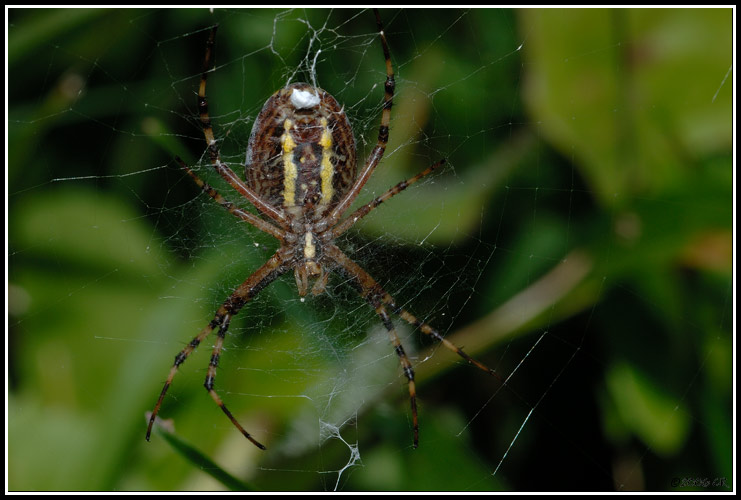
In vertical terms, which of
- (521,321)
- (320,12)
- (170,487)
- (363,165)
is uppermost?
(320,12)

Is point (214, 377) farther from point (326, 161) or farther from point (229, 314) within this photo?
point (326, 161)

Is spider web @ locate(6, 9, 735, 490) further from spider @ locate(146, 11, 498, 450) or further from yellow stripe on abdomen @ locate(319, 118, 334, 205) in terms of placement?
yellow stripe on abdomen @ locate(319, 118, 334, 205)

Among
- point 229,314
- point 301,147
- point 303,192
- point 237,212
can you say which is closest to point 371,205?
point 303,192

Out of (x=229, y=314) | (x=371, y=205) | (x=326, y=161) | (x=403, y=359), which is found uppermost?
(x=326, y=161)

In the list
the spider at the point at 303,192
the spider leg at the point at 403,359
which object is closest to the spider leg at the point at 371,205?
the spider at the point at 303,192

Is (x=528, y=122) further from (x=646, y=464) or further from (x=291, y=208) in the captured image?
(x=646, y=464)

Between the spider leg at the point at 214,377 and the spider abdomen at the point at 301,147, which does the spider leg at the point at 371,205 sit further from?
the spider leg at the point at 214,377

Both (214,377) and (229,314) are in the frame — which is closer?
(214,377)

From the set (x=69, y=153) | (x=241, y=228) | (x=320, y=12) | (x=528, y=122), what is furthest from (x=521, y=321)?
(x=69, y=153)
